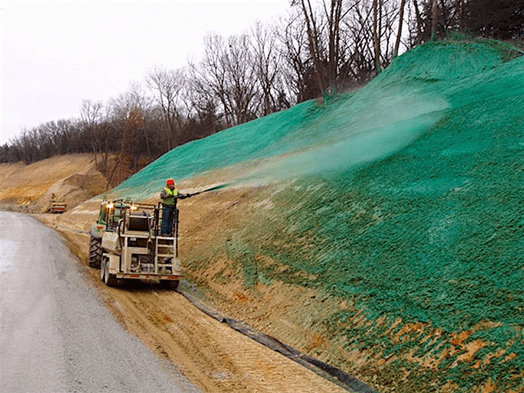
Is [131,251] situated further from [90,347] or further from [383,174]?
[383,174]

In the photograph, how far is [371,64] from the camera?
131ft

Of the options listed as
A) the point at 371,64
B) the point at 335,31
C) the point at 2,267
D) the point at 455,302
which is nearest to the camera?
the point at 455,302

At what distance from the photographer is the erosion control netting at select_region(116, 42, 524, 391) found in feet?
17.6

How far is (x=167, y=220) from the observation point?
34.4 feet

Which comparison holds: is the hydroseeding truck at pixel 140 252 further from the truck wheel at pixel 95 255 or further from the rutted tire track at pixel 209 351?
the truck wheel at pixel 95 255

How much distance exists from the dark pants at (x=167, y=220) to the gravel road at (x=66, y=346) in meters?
2.28

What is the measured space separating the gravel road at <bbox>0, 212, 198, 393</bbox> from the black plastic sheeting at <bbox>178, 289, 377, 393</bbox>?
6.08 feet

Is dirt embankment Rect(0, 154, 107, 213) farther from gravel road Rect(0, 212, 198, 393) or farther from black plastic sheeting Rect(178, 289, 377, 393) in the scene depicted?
black plastic sheeting Rect(178, 289, 377, 393)

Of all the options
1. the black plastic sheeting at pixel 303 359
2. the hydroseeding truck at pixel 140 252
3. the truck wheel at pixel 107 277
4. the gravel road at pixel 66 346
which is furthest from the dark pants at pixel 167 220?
the black plastic sheeting at pixel 303 359

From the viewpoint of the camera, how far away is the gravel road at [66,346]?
4.80 meters

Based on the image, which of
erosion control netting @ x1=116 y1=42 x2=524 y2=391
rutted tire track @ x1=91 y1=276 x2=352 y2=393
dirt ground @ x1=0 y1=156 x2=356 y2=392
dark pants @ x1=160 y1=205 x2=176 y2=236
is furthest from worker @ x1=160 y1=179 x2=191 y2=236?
rutted tire track @ x1=91 y1=276 x2=352 y2=393

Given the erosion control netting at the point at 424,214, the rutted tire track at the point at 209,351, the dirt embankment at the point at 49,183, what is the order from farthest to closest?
the dirt embankment at the point at 49,183
the erosion control netting at the point at 424,214
the rutted tire track at the point at 209,351

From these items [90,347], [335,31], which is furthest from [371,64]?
[90,347]

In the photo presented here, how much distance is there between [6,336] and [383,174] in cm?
852
